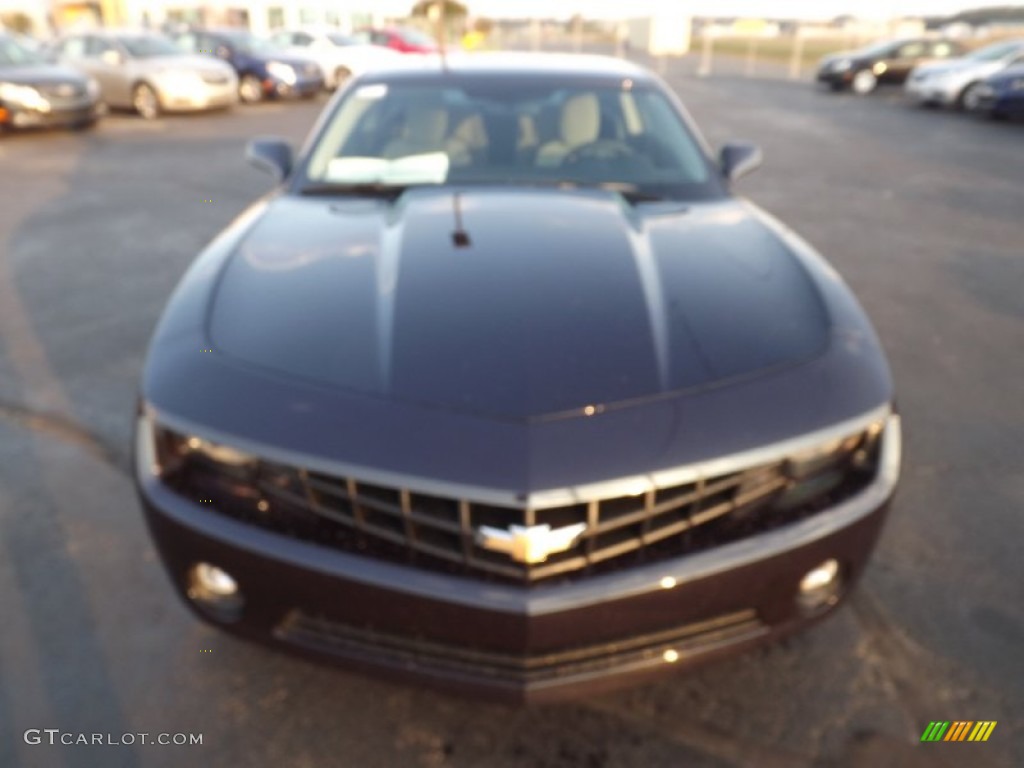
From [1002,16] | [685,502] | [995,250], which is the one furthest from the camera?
[1002,16]

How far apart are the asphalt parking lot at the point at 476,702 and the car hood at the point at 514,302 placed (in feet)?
2.80

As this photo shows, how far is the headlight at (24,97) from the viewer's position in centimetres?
1093

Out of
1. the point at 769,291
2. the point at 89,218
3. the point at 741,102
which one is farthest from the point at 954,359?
the point at 741,102

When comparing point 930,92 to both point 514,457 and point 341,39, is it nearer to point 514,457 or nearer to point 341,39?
point 341,39

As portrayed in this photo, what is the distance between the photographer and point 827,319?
6.68 ft

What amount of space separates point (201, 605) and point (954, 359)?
391cm

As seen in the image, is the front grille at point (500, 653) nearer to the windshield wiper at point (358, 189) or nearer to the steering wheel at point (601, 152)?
the windshield wiper at point (358, 189)

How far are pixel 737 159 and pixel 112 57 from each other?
14241 millimetres

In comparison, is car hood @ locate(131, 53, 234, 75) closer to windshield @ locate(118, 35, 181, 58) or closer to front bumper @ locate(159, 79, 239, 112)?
windshield @ locate(118, 35, 181, 58)

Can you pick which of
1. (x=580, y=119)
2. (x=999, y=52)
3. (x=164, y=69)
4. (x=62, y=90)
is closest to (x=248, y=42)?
(x=164, y=69)

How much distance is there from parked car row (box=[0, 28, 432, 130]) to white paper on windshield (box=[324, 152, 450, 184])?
5464 millimetres

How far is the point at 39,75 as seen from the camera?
444 inches

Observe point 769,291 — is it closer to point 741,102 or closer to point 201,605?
point 201,605

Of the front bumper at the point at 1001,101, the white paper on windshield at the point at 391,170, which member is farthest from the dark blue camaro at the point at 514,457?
the front bumper at the point at 1001,101
